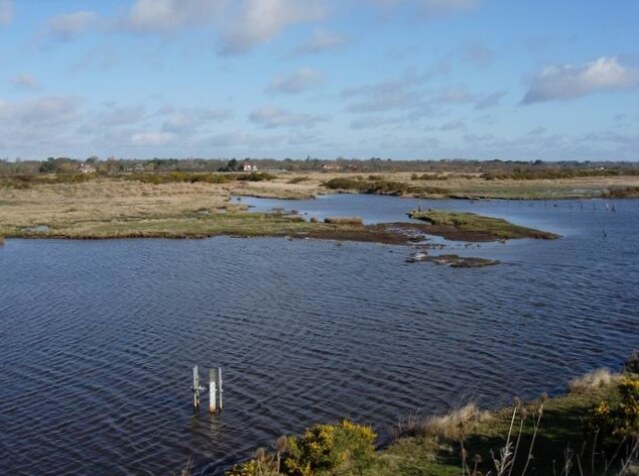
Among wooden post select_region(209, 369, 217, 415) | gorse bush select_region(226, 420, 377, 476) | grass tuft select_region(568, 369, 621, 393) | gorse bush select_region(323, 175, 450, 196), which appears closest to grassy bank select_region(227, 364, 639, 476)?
gorse bush select_region(226, 420, 377, 476)

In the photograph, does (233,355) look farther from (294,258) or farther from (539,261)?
(539,261)

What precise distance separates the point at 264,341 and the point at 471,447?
12.2 metres

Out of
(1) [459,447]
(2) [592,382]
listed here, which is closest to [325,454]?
(1) [459,447]

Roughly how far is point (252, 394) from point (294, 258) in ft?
86.4

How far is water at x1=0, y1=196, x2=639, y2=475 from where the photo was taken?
17.1m

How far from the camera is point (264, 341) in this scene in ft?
82.6

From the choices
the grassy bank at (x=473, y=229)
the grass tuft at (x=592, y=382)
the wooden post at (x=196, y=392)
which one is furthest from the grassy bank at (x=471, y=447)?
the grassy bank at (x=473, y=229)

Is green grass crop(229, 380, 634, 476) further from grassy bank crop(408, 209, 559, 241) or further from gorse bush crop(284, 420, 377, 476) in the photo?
grassy bank crop(408, 209, 559, 241)

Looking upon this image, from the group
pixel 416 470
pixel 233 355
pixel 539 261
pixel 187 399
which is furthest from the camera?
pixel 539 261

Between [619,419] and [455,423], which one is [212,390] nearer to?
[455,423]

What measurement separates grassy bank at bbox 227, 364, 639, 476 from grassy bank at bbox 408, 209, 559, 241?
4104cm

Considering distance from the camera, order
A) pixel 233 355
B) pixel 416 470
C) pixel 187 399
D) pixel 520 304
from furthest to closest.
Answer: pixel 520 304 < pixel 233 355 < pixel 187 399 < pixel 416 470

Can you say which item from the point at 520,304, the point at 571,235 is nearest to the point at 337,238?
the point at 571,235

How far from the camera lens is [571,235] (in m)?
58.3
